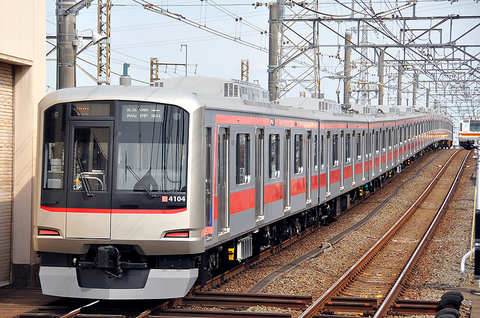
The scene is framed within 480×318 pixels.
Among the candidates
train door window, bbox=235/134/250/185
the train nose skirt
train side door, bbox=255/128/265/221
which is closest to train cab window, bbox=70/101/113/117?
the train nose skirt

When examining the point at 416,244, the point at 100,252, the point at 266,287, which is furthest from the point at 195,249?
the point at 416,244

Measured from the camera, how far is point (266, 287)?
9820 millimetres

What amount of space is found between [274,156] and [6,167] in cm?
461

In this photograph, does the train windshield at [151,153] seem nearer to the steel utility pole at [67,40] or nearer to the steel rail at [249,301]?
the steel utility pole at [67,40]

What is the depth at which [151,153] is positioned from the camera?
25.8 ft

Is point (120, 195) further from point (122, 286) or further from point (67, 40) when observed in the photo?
point (67, 40)

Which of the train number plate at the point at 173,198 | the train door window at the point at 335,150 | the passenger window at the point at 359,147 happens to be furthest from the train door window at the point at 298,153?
the passenger window at the point at 359,147

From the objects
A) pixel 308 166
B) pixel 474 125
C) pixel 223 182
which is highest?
pixel 474 125

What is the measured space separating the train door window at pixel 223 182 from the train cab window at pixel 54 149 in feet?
7.06

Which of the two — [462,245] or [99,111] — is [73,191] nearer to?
[99,111]

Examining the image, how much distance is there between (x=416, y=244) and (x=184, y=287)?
8164 millimetres

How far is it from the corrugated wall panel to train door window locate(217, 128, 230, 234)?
325 centimetres

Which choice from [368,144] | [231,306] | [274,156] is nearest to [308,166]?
[274,156]

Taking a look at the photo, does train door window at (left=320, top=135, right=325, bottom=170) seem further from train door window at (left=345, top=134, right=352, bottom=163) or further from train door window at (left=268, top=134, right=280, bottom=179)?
train door window at (left=268, top=134, right=280, bottom=179)
